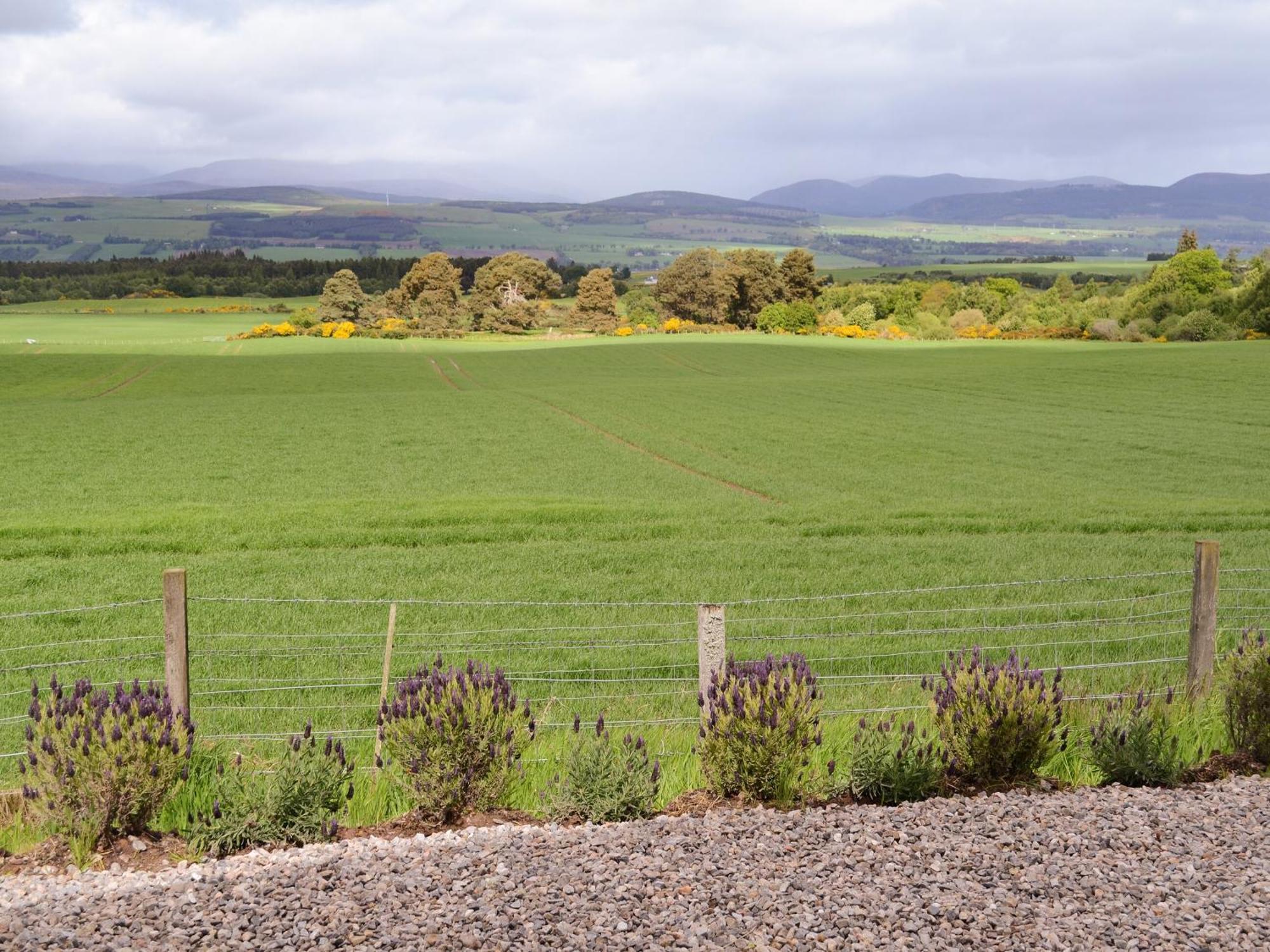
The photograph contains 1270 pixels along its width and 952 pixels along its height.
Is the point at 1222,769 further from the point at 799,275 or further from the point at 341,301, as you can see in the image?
the point at 799,275

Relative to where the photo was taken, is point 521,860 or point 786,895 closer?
point 786,895

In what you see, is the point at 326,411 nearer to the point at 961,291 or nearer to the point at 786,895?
the point at 786,895

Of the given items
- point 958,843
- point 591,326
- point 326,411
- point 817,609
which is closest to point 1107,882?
point 958,843

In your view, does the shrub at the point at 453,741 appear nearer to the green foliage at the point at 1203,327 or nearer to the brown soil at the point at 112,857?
the brown soil at the point at 112,857

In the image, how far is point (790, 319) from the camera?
11100cm

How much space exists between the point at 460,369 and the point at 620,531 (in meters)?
54.6

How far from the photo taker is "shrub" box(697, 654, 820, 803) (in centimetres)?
690

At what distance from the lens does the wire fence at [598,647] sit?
33.3ft

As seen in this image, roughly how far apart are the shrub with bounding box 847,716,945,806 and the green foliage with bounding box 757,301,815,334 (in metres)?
105

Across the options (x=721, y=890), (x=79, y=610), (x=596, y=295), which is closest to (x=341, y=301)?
(x=596, y=295)

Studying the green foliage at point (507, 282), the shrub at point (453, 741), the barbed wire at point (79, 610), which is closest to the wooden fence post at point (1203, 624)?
the shrub at point (453, 741)

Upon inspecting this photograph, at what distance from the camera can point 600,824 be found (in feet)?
21.4

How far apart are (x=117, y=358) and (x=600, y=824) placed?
256ft

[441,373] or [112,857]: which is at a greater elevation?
[112,857]
